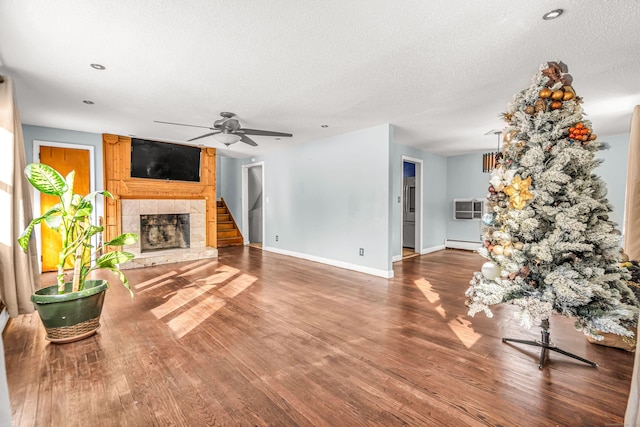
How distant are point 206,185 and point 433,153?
5196 millimetres

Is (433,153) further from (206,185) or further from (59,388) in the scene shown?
(59,388)

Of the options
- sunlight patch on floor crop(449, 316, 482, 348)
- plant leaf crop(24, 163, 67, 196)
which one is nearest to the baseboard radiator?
sunlight patch on floor crop(449, 316, 482, 348)

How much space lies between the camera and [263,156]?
722cm

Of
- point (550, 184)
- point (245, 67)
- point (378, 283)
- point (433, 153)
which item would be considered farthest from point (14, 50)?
point (433, 153)

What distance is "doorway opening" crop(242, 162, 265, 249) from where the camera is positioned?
800 cm

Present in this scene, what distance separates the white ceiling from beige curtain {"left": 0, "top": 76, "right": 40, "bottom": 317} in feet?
1.38

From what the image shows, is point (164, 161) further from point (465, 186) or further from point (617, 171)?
point (617, 171)

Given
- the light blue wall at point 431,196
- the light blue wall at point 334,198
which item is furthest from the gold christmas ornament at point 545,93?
the light blue wall at point 431,196

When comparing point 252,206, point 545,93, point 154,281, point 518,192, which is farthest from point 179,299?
point 252,206

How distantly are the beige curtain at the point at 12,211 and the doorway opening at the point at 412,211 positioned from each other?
5.84m

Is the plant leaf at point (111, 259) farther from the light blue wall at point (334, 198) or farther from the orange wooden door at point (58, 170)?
the light blue wall at point (334, 198)

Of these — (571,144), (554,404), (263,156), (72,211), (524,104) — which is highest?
(263,156)

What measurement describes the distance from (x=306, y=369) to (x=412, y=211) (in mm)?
5562

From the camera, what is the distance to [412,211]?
706 centimetres
